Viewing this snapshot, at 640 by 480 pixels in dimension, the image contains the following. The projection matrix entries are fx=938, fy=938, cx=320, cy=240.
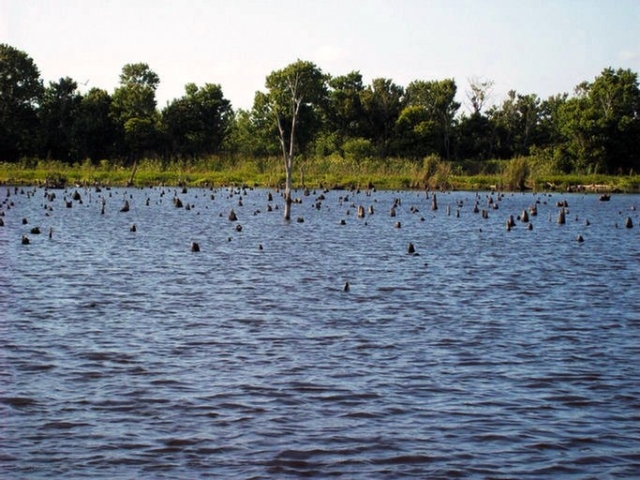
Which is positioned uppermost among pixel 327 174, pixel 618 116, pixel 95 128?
pixel 618 116

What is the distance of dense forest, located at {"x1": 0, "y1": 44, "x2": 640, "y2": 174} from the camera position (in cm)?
10269

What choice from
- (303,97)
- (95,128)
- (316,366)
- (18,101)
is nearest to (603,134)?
(303,97)

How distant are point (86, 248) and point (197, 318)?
16.7 meters

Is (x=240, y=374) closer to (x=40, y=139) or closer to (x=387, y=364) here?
(x=387, y=364)

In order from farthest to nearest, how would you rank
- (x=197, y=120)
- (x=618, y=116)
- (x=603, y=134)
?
(x=197, y=120)
(x=618, y=116)
(x=603, y=134)

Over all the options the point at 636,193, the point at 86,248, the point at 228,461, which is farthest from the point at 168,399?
the point at 636,193

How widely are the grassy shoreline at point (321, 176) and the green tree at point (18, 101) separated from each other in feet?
14.8

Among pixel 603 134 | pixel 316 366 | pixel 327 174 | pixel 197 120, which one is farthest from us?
pixel 197 120

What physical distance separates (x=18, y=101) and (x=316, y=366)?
9862 cm

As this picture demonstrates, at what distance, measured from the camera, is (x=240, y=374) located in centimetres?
1415

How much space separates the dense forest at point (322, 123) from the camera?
103 m

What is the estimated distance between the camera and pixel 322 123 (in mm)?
114500

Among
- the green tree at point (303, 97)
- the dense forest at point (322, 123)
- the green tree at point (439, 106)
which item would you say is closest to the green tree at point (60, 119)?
the dense forest at point (322, 123)

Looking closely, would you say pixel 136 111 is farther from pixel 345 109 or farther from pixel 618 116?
pixel 618 116
